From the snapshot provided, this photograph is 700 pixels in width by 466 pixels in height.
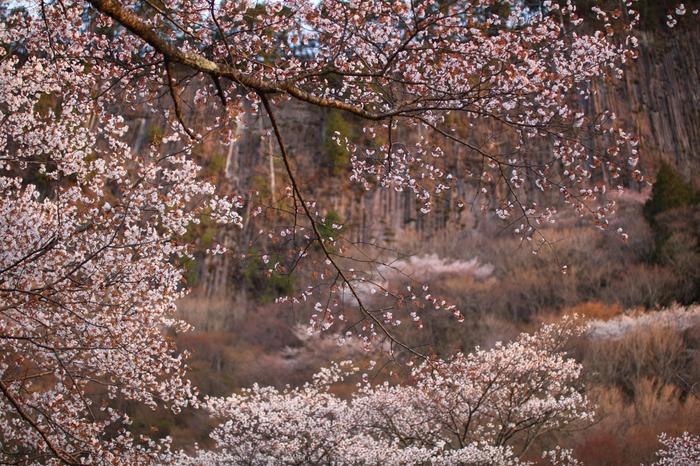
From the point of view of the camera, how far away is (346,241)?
427 inches

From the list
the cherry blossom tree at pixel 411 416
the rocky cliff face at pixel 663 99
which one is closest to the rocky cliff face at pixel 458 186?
the rocky cliff face at pixel 663 99

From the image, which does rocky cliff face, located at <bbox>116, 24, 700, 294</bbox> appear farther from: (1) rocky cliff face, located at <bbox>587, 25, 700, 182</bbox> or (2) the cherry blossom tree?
(2) the cherry blossom tree

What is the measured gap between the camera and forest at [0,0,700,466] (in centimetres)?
371

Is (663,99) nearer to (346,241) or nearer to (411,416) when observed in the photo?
(346,241)

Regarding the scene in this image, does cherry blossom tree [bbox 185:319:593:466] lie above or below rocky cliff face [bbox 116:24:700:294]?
below

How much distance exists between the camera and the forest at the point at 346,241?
3.71 meters

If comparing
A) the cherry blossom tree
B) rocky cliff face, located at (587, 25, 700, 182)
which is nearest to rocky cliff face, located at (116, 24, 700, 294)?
rocky cliff face, located at (587, 25, 700, 182)

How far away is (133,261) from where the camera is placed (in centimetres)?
495

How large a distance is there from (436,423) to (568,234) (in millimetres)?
12329

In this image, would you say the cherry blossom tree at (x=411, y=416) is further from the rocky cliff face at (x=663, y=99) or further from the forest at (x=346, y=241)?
the rocky cliff face at (x=663, y=99)

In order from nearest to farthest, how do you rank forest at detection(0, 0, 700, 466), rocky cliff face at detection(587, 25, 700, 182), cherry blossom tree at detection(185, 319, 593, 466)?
forest at detection(0, 0, 700, 466) < cherry blossom tree at detection(185, 319, 593, 466) < rocky cliff face at detection(587, 25, 700, 182)

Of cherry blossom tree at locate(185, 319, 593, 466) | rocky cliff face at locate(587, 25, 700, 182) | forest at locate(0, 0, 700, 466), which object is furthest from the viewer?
rocky cliff face at locate(587, 25, 700, 182)

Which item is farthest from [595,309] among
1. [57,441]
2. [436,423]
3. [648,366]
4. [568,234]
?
[57,441]

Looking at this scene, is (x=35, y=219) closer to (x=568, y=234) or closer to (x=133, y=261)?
(x=133, y=261)
